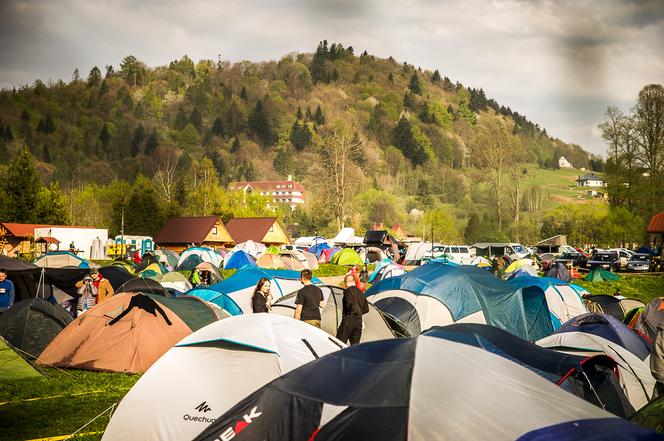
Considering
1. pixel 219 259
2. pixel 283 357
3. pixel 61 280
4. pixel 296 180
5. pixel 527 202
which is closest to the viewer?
pixel 283 357

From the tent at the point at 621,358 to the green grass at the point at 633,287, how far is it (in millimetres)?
16387

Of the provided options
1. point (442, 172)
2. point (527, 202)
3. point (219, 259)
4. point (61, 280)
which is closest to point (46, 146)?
point (442, 172)

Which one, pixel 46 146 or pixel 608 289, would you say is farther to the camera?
pixel 46 146

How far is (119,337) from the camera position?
12039mm

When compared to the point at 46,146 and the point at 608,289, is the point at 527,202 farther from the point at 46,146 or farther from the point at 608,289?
the point at 46,146

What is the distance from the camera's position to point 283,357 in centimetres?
800

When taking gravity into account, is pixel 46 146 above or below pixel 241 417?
above

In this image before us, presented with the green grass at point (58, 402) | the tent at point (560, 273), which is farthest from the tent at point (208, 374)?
the tent at point (560, 273)

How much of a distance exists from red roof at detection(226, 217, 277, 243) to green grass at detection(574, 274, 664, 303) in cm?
4345

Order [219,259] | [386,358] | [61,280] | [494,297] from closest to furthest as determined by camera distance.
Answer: [386,358], [494,297], [61,280], [219,259]

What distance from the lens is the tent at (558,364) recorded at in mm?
7262

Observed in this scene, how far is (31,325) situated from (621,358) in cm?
995

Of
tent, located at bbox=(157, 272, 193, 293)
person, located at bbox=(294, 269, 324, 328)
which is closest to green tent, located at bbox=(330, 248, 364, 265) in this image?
tent, located at bbox=(157, 272, 193, 293)

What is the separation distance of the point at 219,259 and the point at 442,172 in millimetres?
148501
